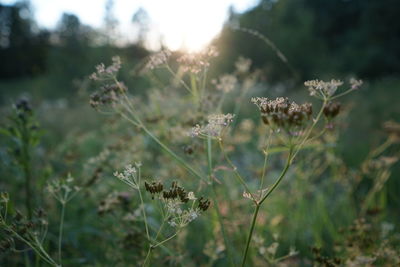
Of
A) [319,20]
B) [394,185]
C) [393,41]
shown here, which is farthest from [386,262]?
[319,20]

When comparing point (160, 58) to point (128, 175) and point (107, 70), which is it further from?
point (128, 175)

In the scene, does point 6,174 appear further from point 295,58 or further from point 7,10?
point 7,10

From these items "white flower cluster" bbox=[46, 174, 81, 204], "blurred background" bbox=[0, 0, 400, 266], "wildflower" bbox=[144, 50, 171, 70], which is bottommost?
"white flower cluster" bbox=[46, 174, 81, 204]

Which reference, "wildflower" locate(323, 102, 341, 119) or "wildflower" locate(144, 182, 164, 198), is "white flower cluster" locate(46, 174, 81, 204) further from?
"wildflower" locate(323, 102, 341, 119)

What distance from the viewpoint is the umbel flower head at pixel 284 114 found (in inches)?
47.4

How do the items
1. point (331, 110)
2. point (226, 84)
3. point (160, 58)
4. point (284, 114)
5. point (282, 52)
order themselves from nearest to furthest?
point (284, 114) < point (331, 110) < point (160, 58) < point (226, 84) < point (282, 52)

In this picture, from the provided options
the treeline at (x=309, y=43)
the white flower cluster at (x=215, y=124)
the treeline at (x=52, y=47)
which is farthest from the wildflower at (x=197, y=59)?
the treeline at (x=309, y=43)

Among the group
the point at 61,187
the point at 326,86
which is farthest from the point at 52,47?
the point at 326,86

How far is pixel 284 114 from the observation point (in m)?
1.21

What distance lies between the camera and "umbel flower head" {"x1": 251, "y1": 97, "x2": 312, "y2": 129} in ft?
3.95

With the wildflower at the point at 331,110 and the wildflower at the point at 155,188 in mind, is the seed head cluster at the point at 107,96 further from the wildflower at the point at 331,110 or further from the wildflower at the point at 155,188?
the wildflower at the point at 331,110

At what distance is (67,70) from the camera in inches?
651

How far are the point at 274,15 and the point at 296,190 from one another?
17169mm

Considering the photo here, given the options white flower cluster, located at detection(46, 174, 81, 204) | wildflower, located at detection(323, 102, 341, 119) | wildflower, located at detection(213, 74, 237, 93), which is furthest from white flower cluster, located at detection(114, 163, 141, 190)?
wildflower, located at detection(213, 74, 237, 93)
